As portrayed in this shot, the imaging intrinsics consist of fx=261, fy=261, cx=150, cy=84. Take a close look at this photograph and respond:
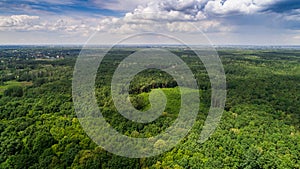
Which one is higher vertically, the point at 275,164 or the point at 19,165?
the point at 275,164

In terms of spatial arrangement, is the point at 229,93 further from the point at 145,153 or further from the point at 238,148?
the point at 145,153

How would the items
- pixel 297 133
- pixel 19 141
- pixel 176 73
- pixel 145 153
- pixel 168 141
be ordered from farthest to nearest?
pixel 176 73 < pixel 297 133 < pixel 19 141 < pixel 168 141 < pixel 145 153

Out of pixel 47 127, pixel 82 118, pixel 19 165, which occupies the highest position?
pixel 82 118

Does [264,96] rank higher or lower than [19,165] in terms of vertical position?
higher

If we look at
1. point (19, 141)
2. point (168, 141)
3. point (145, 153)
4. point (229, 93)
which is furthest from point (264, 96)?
point (19, 141)

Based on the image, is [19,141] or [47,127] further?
[47,127]

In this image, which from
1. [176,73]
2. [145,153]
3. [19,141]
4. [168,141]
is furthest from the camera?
[176,73]

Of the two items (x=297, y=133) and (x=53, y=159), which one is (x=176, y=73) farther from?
(x=53, y=159)

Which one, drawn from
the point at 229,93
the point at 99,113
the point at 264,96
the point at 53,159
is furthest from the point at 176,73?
the point at 53,159

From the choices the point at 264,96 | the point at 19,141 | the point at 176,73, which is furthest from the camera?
the point at 176,73
